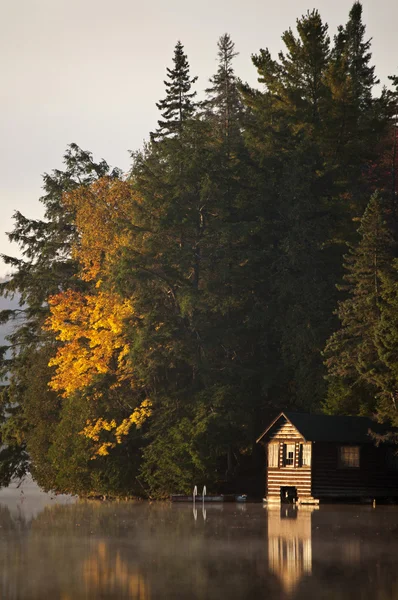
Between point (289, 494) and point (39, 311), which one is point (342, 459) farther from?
point (39, 311)

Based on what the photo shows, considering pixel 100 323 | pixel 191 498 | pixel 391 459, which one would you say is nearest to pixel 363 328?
pixel 391 459

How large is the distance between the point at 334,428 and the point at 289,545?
24064 mm

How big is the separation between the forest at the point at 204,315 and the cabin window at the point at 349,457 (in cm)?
273

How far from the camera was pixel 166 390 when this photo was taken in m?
62.1

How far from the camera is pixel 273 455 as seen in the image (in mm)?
56438

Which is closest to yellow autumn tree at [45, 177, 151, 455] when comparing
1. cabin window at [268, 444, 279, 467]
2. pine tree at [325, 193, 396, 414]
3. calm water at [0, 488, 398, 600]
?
cabin window at [268, 444, 279, 467]

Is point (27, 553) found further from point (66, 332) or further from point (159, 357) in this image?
point (66, 332)

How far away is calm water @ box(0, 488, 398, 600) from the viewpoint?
69.5 feet

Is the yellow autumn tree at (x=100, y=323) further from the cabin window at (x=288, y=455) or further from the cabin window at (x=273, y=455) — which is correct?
the cabin window at (x=288, y=455)

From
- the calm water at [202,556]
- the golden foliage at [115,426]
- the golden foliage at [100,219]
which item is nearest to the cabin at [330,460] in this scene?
the calm water at [202,556]

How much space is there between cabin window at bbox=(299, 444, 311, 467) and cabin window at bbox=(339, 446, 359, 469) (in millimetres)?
1682

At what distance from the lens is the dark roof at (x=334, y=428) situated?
2112 inches

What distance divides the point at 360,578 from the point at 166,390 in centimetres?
3956

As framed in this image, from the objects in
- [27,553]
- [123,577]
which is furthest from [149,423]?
[123,577]
